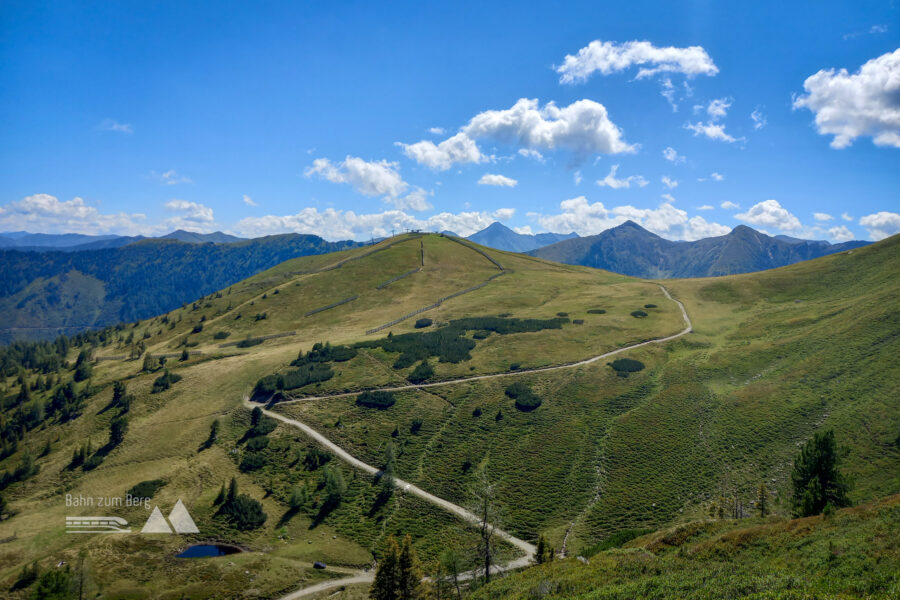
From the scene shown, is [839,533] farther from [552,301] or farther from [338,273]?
[338,273]

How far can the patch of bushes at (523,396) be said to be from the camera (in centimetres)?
7219

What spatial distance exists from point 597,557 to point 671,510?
23.9 meters

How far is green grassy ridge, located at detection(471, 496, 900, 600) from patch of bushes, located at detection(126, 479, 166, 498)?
53403 mm

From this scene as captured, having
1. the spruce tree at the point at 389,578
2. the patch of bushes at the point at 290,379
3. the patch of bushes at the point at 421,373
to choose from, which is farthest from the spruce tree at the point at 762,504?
the patch of bushes at the point at 290,379

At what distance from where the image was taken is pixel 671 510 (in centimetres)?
4838

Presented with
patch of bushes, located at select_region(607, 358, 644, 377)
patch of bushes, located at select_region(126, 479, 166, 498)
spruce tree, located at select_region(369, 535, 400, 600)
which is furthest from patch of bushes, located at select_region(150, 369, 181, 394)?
patch of bushes, located at select_region(607, 358, 644, 377)

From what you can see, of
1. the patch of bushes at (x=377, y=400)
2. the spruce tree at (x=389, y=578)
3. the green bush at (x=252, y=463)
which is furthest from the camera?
the patch of bushes at (x=377, y=400)

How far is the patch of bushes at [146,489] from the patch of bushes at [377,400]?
1306 inches

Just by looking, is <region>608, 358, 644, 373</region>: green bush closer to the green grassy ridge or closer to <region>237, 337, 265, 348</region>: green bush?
the green grassy ridge

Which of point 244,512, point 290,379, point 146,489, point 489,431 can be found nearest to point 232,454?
point 146,489

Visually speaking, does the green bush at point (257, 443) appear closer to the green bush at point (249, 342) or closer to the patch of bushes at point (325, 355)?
the patch of bushes at point (325, 355)

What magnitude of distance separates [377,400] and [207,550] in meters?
35.0

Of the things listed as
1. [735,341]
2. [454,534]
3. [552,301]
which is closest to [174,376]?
[454,534]

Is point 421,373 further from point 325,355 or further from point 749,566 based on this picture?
point 749,566
